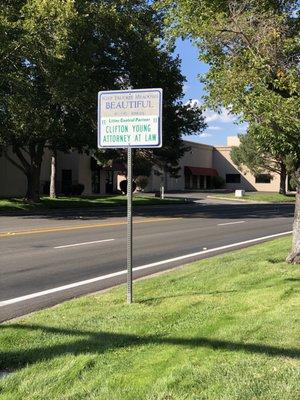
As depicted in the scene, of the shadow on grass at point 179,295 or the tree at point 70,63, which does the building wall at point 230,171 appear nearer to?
the tree at point 70,63

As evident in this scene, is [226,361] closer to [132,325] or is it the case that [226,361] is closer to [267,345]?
[267,345]

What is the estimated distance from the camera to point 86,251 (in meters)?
13.7

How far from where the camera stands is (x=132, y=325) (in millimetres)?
6230

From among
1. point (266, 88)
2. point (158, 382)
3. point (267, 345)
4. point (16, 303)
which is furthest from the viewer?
point (266, 88)

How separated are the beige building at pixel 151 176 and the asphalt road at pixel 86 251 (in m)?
25.9

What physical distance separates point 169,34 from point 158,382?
28.2ft

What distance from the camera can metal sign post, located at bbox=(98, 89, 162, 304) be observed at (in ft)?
24.0

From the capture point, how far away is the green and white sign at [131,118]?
7312 millimetres

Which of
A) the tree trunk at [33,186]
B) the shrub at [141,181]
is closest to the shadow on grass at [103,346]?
the tree trunk at [33,186]

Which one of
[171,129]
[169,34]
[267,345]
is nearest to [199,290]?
[267,345]

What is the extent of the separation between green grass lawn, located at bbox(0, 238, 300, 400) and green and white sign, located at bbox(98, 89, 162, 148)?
2075mm

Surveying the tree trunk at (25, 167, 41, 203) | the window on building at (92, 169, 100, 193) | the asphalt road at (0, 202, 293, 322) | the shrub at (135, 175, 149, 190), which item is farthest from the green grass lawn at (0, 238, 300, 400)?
the window on building at (92, 169, 100, 193)

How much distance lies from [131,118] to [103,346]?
123 inches

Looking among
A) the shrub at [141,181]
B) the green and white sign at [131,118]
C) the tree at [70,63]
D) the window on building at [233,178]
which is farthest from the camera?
the window on building at [233,178]
